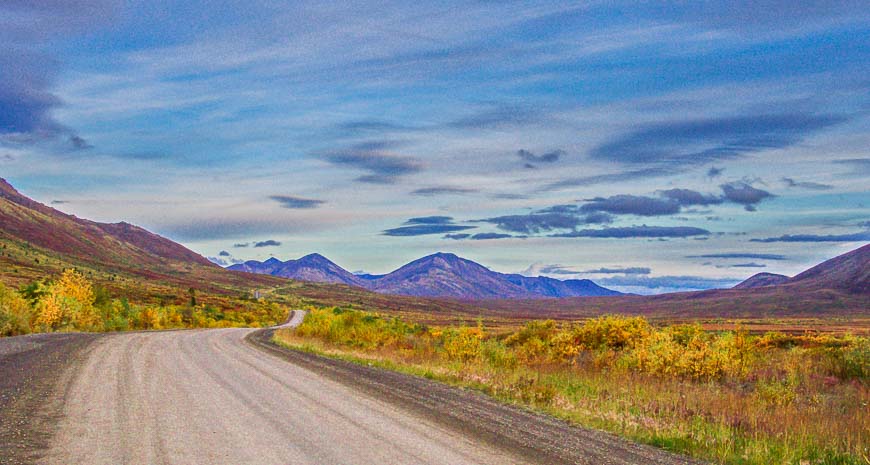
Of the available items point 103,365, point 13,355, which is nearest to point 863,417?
point 103,365

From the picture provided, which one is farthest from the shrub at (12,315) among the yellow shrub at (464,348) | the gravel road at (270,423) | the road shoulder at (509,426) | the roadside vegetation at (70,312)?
the road shoulder at (509,426)

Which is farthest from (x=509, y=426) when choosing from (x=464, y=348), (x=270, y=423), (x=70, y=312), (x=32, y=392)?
(x=70, y=312)

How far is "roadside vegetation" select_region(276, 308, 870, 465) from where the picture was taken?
10.9 meters

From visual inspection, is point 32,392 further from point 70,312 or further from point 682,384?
point 70,312

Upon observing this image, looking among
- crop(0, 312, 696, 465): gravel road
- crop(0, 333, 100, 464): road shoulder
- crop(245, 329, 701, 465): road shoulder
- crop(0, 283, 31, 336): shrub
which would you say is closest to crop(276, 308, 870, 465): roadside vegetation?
crop(245, 329, 701, 465): road shoulder

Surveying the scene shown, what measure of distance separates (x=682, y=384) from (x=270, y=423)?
1120 centimetres

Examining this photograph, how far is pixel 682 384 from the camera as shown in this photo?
17.2 metres

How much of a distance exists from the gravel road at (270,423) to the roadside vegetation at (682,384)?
4.00 feet

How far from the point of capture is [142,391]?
47.6ft

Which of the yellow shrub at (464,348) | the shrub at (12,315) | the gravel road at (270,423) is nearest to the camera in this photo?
the gravel road at (270,423)

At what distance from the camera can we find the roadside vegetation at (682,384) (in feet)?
35.6

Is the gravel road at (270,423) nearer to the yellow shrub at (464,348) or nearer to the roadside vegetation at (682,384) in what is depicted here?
the roadside vegetation at (682,384)

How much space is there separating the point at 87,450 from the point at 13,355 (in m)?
16.8

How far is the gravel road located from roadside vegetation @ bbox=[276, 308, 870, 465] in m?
1.22
